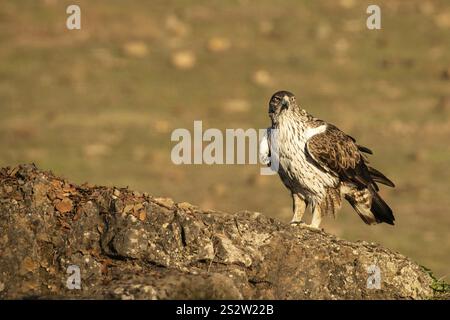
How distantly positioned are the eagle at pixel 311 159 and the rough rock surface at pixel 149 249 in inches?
70.2

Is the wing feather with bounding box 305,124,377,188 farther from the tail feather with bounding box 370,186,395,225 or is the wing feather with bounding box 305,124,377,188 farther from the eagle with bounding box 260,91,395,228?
the tail feather with bounding box 370,186,395,225

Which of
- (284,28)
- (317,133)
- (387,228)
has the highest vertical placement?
(284,28)

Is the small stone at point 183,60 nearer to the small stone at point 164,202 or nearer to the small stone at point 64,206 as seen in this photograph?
the small stone at point 164,202

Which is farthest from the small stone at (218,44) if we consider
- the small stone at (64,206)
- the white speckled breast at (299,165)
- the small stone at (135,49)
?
the small stone at (64,206)

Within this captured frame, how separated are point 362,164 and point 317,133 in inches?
24.8

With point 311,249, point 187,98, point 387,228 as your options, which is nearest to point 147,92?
point 187,98

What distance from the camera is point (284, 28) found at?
42688 mm

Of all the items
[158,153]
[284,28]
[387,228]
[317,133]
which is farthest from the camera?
[284,28]

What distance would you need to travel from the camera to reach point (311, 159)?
513 inches

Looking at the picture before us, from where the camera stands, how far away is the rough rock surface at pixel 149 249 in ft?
34.0

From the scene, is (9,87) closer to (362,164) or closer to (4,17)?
(4,17)

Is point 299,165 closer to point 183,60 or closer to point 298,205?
point 298,205

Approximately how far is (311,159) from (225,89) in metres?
23.2

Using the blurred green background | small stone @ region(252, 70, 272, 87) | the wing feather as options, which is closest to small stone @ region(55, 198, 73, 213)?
the wing feather
